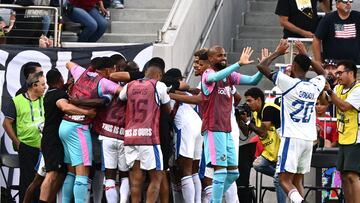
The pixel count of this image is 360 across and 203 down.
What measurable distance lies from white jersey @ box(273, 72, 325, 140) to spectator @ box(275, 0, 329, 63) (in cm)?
368

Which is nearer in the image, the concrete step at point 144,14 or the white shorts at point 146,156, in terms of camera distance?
the white shorts at point 146,156

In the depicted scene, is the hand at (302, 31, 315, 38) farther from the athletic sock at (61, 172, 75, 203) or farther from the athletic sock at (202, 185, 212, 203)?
the athletic sock at (61, 172, 75, 203)

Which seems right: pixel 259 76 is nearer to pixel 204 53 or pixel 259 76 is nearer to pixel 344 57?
pixel 204 53

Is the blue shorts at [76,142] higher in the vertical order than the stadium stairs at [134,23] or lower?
lower

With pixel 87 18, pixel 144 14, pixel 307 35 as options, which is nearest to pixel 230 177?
pixel 307 35

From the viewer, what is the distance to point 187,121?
21656mm

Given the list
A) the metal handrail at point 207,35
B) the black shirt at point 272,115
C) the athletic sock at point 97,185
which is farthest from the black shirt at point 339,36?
the athletic sock at point 97,185

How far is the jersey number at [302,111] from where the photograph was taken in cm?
2075

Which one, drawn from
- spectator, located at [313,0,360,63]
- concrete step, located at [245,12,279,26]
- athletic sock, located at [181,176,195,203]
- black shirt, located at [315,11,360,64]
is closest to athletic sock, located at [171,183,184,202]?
athletic sock, located at [181,176,195,203]

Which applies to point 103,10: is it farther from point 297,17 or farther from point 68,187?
point 68,187

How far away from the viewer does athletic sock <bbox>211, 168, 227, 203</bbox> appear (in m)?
20.7

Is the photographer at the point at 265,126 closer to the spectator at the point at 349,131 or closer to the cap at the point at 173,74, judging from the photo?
the spectator at the point at 349,131

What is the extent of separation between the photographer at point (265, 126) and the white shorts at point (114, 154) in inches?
78.7

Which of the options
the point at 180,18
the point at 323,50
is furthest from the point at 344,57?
the point at 180,18
